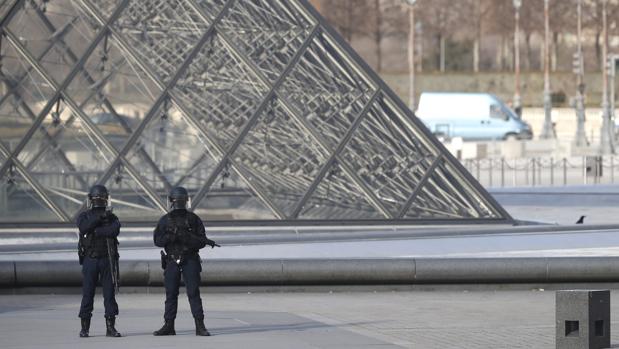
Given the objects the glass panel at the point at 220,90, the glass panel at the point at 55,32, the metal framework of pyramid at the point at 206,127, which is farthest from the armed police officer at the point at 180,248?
the glass panel at the point at 220,90

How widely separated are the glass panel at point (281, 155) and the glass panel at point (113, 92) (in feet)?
5.84

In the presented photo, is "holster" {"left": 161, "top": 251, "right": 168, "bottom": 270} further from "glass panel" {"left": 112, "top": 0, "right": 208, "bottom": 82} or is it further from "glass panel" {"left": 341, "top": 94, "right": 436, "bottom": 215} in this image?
"glass panel" {"left": 112, "top": 0, "right": 208, "bottom": 82}

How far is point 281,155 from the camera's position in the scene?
1088 inches

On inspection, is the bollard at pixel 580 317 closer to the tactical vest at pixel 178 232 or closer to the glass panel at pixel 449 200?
the tactical vest at pixel 178 232

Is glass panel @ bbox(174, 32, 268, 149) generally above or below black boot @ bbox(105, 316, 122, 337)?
above

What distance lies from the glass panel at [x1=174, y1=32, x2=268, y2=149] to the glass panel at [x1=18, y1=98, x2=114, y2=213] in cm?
178

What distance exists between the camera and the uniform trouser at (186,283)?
48.0 ft

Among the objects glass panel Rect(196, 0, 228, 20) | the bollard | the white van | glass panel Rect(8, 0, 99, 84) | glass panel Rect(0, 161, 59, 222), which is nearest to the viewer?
the bollard

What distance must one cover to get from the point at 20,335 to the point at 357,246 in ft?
31.9

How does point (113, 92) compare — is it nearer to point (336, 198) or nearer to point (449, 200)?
point (336, 198)

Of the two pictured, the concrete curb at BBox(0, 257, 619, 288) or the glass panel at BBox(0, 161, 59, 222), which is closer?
the concrete curb at BBox(0, 257, 619, 288)

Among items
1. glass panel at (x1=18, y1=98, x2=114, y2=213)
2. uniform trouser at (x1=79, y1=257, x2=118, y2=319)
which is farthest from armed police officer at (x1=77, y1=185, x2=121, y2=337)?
glass panel at (x1=18, y1=98, x2=114, y2=213)

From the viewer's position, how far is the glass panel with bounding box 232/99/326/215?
27.2 m

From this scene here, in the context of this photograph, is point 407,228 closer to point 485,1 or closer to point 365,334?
point 365,334
